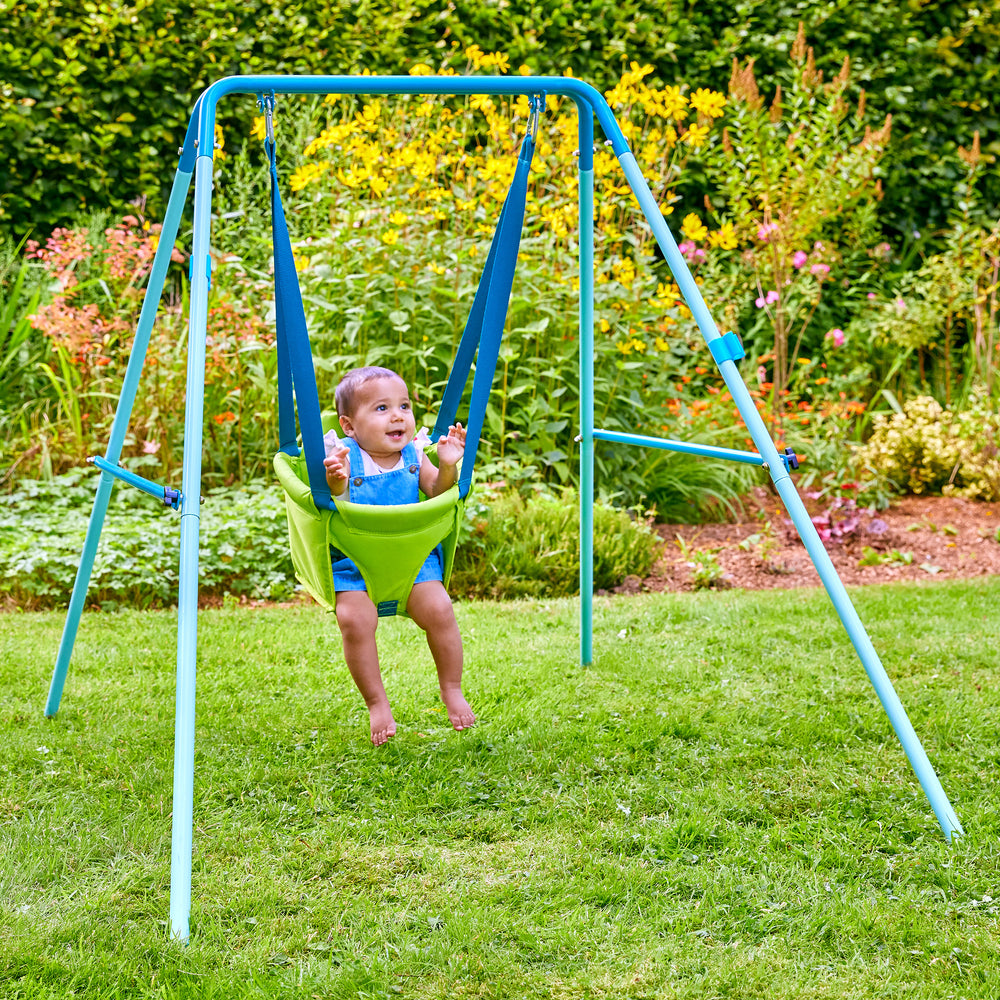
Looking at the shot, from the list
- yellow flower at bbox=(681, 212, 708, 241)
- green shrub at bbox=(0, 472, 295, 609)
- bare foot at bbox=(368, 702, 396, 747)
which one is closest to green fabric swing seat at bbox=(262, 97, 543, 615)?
bare foot at bbox=(368, 702, 396, 747)

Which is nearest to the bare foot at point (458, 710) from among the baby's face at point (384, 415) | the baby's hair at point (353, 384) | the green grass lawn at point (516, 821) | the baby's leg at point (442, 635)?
the baby's leg at point (442, 635)

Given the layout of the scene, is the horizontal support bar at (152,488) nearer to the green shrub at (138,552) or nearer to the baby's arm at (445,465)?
the baby's arm at (445,465)

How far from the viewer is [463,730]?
9.66 feet

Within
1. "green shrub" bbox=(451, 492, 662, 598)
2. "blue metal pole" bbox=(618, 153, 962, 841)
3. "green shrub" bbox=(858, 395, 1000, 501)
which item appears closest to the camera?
"blue metal pole" bbox=(618, 153, 962, 841)

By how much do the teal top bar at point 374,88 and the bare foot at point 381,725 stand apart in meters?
1.35

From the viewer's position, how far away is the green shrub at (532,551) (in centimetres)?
440

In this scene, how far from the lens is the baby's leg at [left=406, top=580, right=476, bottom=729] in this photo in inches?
108

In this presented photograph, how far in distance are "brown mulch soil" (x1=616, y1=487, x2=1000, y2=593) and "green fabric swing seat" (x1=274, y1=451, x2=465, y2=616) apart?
1.94m

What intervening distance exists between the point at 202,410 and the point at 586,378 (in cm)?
144

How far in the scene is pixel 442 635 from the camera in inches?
108

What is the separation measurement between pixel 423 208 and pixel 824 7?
3421mm

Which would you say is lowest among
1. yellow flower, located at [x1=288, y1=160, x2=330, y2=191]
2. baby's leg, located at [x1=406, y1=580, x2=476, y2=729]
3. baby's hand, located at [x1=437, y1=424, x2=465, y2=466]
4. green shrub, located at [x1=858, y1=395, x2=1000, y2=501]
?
green shrub, located at [x1=858, y1=395, x2=1000, y2=501]

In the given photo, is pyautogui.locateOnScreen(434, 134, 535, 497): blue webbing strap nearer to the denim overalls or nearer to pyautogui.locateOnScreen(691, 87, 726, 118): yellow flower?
the denim overalls

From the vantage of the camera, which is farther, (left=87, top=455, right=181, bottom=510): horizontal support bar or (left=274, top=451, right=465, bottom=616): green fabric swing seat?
(left=274, top=451, right=465, bottom=616): green fabric swing seat
